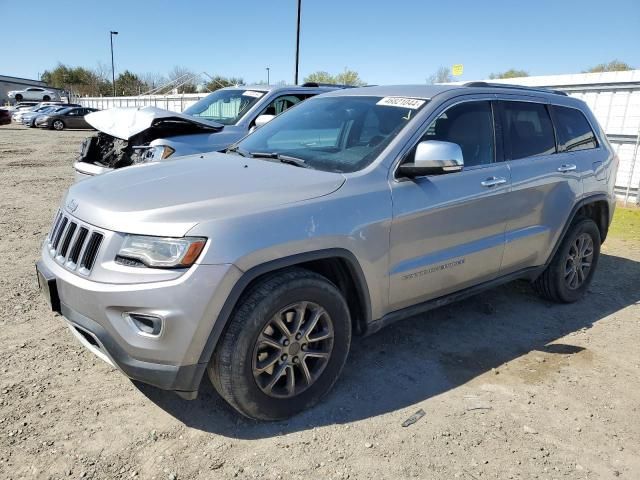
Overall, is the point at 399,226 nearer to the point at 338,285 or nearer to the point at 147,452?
the point at 338,285

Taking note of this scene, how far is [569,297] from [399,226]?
2.61m

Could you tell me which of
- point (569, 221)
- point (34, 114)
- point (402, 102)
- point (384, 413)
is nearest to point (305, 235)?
point (384, 413)

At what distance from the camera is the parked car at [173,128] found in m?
6.18

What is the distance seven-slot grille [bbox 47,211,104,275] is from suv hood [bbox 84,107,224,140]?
3.41 meters

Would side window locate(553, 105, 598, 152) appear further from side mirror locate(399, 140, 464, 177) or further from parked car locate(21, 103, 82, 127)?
parked car locate(21, 103, 82, 127)

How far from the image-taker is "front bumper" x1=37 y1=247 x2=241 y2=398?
93.9 inches

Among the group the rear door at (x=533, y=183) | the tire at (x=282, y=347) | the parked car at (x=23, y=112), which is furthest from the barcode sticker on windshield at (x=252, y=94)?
the parked car at (x=23, y=112)

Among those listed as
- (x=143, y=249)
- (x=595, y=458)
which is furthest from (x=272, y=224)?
(x=595, y=458)

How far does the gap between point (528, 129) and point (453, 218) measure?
53.5 inches

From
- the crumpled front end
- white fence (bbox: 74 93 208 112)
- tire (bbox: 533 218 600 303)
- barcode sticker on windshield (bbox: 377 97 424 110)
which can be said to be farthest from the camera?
white fence (bbox: 74 93 208 112)

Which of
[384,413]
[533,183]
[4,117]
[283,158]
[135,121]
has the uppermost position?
[135,121]

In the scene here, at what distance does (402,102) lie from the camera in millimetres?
3529

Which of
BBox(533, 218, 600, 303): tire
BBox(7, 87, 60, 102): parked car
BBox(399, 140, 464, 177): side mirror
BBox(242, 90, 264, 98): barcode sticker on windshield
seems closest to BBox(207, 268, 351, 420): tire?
BBox(399, 140, 464, 177): side mirror

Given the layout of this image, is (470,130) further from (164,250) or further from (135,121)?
(135,121)
